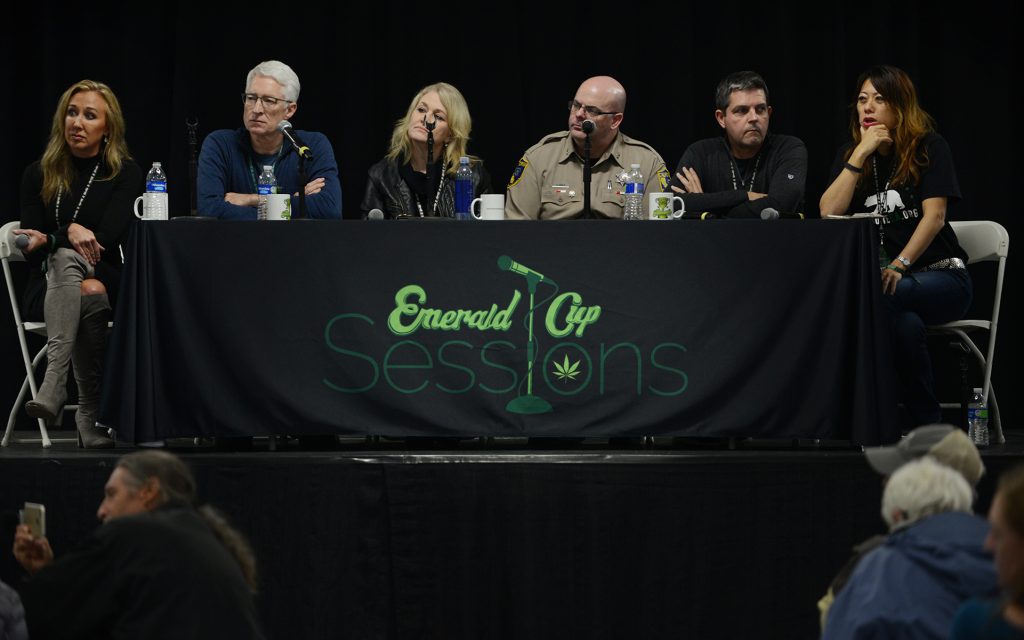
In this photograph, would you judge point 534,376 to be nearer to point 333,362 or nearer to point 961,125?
point 333,362

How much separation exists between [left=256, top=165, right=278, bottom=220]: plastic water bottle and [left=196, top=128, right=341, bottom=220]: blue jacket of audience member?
13cm

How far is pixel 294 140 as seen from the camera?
5.62m

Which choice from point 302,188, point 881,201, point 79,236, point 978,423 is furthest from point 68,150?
point 978,423

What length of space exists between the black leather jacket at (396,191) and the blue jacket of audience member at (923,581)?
328 centimetres

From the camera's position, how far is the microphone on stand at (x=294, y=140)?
549 cm

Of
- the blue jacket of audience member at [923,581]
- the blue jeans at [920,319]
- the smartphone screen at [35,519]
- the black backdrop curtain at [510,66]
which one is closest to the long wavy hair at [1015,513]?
the blue jacket of audience member at [923,581]

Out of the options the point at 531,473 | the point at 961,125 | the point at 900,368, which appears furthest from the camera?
the point at 961,125

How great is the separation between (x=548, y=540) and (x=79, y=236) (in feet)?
7.19

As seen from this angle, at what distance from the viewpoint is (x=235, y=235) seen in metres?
5.17

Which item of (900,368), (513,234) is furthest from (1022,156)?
(513,234)

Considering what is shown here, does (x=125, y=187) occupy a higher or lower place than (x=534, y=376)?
higher

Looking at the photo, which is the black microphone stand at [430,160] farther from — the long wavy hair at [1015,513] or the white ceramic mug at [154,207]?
the long wavy hair at [1015,513]

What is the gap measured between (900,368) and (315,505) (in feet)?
7.54

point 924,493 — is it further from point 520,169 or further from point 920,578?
point 520,169
